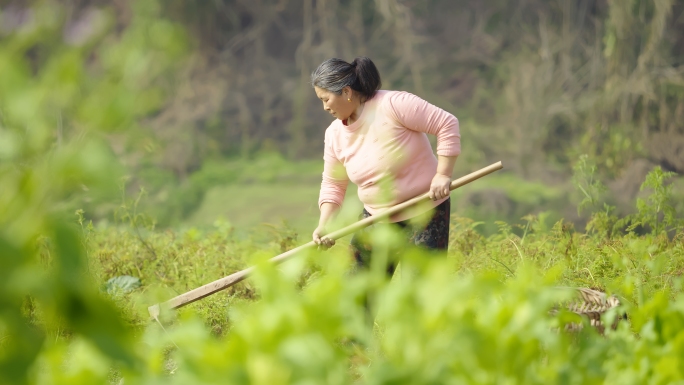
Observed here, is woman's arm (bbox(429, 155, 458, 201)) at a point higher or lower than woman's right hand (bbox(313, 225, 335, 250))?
higher

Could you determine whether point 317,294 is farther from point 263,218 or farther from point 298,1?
point 298,1

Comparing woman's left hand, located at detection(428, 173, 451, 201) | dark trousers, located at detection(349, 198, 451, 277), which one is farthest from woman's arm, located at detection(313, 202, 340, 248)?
woman's left hand, located at detection(428, 173, 451, 201)

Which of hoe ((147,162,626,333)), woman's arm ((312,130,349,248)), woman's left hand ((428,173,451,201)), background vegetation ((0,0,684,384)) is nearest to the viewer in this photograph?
background vegetation ((0,0,684,384))

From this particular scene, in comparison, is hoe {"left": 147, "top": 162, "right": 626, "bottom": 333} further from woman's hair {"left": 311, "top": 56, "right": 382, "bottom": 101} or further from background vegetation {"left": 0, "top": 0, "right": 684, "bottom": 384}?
woman's hair {"left": 311, "top": 56, "right": 382, "bottom": 101}

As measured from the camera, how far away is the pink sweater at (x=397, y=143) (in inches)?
109

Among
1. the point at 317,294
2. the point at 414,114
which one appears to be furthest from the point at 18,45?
the point at 414,114

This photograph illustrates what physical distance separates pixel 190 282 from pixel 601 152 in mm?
4451

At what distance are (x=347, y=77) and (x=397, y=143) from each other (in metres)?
0.28

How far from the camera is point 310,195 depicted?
25.6ft

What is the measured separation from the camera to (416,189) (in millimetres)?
2814

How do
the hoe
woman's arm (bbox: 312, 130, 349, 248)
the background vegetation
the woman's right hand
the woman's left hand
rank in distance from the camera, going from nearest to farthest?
the background vegetation, the hoe, the woman's left hand, the woman's right hand, woman's arm (bbox: 312, 130, 349, 248)

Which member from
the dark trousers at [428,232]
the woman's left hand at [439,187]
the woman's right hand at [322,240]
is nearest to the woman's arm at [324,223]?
the woman's right hand at [322,240]

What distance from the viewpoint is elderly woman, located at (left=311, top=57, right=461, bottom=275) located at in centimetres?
Result: 276

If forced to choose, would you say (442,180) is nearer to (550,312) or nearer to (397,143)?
(397,143)
